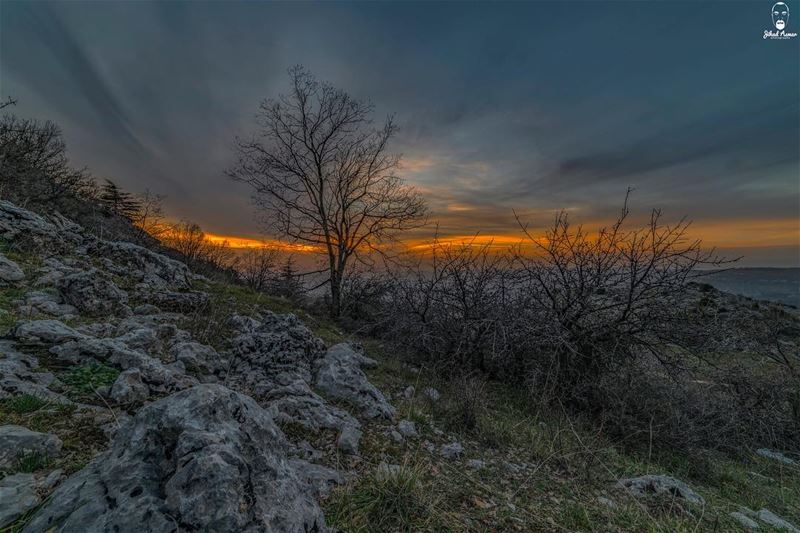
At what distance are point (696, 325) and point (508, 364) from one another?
349cm

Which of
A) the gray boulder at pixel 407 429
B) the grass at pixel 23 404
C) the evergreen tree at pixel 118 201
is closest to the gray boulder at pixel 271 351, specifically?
the gray boulder at pixel 407 429

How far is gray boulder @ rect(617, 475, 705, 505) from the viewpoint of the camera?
3.62 m

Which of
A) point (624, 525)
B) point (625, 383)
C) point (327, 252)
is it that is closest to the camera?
point (624, 525)

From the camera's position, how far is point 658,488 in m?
3.71

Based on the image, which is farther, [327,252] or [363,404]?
[327,252]

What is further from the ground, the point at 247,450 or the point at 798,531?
the point at 247,450

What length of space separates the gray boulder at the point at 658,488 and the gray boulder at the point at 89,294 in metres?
6.77

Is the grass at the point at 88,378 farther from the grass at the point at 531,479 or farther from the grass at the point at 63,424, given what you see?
the grass at the point at 531,479

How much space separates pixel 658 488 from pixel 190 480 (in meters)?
4.48

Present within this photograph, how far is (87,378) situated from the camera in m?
3.08

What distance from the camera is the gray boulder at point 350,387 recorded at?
14.6ft

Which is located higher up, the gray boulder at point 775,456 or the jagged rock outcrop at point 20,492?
the jagged rock outcrop at point 20,492

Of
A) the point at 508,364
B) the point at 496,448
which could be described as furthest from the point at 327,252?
the point at 496,448

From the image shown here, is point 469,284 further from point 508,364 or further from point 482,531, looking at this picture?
point 482,531
